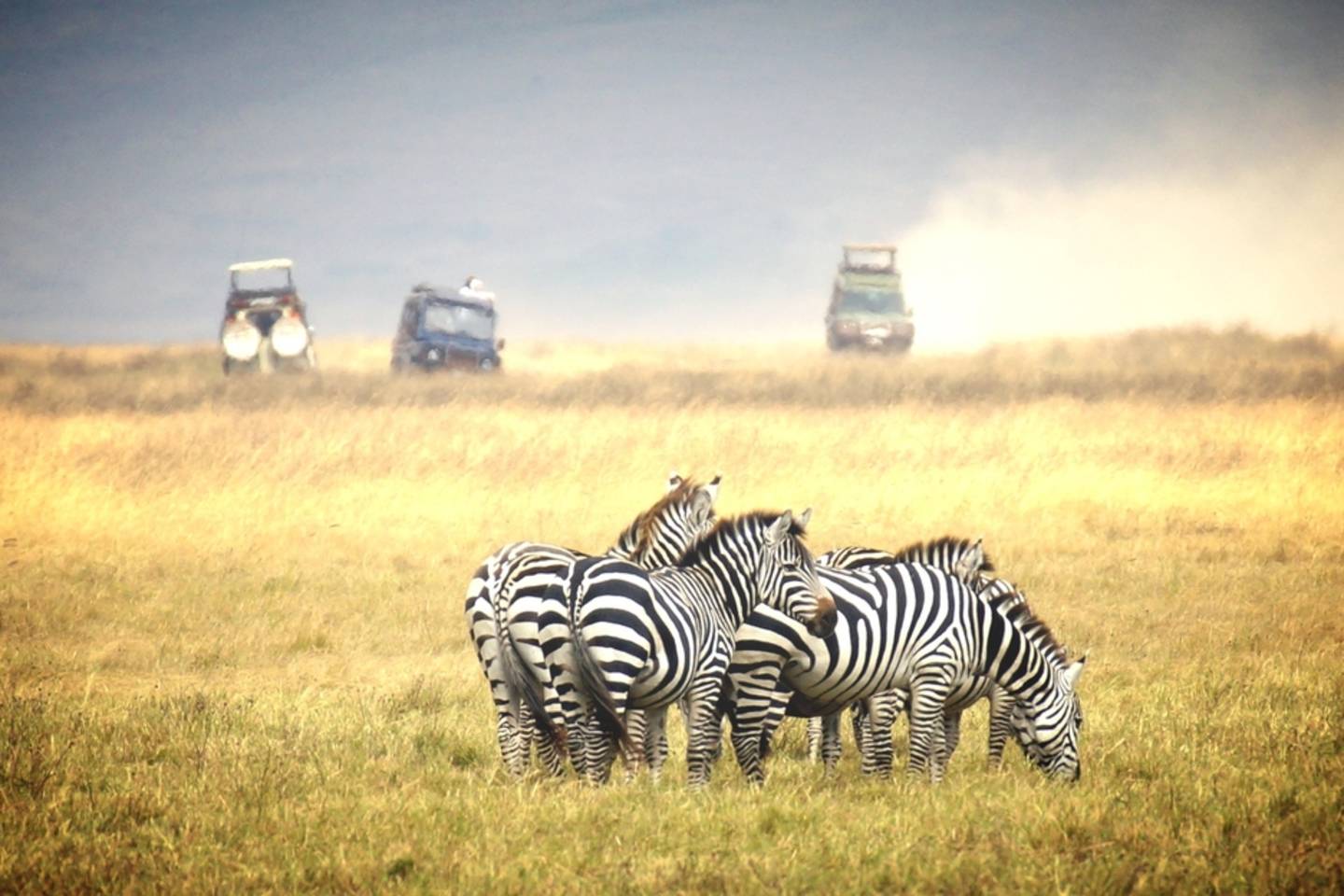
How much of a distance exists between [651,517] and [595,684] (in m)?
1.37

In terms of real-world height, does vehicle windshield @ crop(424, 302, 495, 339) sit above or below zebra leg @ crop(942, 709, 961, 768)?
above

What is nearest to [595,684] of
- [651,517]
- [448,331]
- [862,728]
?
[651,517]

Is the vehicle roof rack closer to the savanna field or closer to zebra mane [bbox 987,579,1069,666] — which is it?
the savanna field

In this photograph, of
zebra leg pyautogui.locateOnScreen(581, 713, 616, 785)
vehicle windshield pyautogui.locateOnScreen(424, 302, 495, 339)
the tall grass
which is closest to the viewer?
zebra leg pyautogui.locateOnScreen(581, 713, 616, 785)

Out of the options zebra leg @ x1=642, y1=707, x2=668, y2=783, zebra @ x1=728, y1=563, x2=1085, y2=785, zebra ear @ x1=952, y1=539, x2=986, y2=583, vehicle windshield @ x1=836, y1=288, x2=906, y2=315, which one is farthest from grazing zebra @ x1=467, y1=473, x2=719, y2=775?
vehicle windshield @ x1=836, y1=288, x2=906, y2=315

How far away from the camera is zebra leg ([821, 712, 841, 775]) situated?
30.2ft

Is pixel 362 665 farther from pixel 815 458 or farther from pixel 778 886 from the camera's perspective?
pixel 815 458

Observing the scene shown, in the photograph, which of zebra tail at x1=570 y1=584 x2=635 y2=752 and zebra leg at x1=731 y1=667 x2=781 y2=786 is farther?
zebra leg at x1=731 y1=667 x2=781 y2=786

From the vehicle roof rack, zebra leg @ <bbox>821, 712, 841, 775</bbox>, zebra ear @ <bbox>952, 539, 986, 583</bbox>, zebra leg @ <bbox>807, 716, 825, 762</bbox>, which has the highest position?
the vehicle roof rack

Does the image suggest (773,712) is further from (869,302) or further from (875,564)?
(869,302)

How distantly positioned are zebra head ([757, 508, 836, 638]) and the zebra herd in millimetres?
10

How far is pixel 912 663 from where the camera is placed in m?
8.73

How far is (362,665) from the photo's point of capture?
41.7 ft

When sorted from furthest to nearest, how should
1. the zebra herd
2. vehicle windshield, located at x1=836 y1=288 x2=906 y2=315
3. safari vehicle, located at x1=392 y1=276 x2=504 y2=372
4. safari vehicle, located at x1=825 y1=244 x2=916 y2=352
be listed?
vehicle windshield, located at x1=836 y1=288 x2=906 y2=315 < safari vehicle, located at x1=825 y1=244 x2=916 y2=352 < safari vehicle, located at x1=392 y1=276 x2=504 y2=372 < the zebra herd
